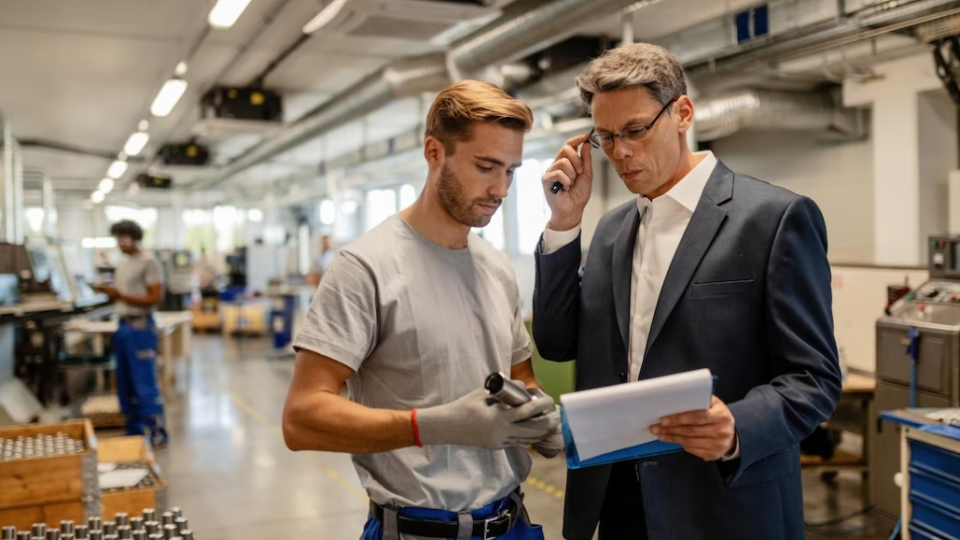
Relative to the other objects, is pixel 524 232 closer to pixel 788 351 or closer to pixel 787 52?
pixel 787 52

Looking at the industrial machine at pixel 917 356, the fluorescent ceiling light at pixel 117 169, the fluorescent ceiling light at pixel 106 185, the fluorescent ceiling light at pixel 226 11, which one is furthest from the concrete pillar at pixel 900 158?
the fluorescent ceiling light at pixel 106 185

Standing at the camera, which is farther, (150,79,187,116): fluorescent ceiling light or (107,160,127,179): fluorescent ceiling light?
(107,160,127,179): fluorescent ceiling light

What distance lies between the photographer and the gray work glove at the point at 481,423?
130 centimetres

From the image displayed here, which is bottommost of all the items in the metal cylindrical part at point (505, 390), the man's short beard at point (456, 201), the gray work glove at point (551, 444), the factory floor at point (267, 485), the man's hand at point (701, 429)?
the factory floor at point (267, 485)

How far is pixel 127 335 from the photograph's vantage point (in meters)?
5.80

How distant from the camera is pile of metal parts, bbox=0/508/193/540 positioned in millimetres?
2104

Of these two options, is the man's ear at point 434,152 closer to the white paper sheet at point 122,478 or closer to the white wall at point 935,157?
the white paper sheet at point 122,478

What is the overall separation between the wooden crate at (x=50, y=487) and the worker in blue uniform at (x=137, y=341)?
3207mm

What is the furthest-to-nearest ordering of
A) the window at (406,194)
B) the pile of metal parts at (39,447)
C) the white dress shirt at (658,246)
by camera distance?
the window at (406,194) → the pile of metal parts at (39,447) → the white dress shirt at (658,246)

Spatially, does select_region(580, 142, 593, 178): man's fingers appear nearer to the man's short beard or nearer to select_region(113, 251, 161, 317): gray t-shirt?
the man's short beard

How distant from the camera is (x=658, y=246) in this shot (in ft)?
5.33

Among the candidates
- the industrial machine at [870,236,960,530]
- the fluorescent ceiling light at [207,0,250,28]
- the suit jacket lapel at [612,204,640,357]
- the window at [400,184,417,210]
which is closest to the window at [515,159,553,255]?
the window at [400,184,417,210]

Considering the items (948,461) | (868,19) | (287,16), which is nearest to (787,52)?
(868,19)

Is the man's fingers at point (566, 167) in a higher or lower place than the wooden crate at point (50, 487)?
higher
